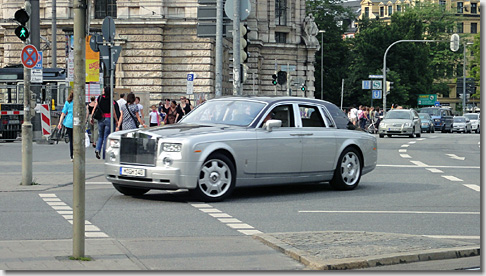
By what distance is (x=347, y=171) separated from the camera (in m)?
15.9

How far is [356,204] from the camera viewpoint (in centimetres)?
1373

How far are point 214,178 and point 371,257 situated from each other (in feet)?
18.6

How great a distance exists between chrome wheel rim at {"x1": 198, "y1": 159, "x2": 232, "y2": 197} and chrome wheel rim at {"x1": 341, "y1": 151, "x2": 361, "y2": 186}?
2708 millimetres

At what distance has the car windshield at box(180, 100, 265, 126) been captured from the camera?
14.7 m

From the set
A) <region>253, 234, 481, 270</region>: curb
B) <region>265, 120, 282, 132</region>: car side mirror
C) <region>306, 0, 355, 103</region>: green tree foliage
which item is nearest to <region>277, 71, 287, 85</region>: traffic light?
<region>265, 120, 282, 132</region>: car side mirror

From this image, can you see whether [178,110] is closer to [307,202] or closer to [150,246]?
[307,202]

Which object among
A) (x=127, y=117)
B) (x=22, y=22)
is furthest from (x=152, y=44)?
(x=22, y=22)

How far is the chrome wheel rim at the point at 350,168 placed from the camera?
1585cm

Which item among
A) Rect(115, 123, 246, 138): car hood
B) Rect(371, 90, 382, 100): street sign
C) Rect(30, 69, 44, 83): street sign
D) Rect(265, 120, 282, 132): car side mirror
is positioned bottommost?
Rect(115, 123, 246, 138): car hood

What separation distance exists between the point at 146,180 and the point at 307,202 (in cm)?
233

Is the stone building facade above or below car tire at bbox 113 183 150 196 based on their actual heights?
above

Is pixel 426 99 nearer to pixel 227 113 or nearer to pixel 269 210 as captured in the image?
pixel 227 113

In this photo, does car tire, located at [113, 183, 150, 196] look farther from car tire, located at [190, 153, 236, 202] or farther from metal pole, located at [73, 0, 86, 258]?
metal pole, located at [73, 0, 86, 258]

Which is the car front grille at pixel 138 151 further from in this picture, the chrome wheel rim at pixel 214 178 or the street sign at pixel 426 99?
the street sign at pixel 426 99
